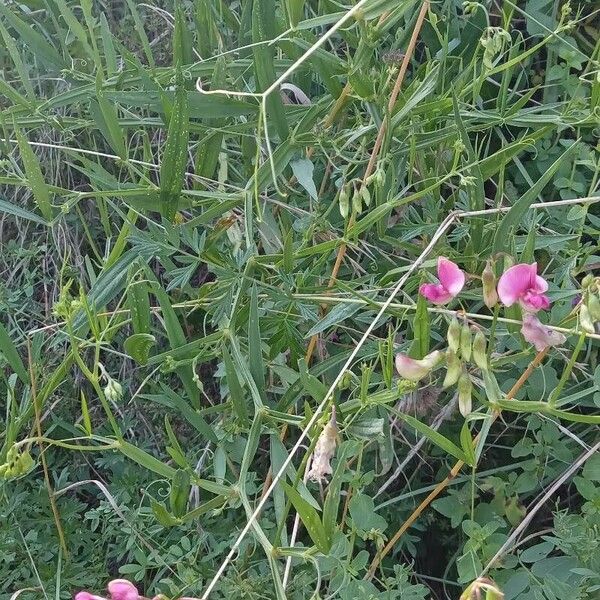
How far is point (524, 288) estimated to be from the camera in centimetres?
65

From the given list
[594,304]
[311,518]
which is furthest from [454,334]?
[311,518]

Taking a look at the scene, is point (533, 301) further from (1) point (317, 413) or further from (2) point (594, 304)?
(1) point (317, 413)

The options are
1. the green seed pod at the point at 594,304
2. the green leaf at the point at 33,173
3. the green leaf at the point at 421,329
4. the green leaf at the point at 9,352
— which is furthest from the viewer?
the green leaf at the point at 9,352

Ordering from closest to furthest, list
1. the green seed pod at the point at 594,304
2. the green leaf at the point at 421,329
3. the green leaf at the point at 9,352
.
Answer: the green seed pod at the point at 594,304
the green leaf at the point at 421,329
the green leaf at the point at 9,352

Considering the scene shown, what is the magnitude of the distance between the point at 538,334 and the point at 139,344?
0.42m

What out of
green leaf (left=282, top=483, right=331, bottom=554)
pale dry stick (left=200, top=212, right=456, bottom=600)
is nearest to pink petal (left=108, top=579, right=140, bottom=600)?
pale dry stick (left=200, top=212, right=456, bottom=600)

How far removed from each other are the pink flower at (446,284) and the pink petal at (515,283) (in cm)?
4

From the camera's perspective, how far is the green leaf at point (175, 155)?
0.76 m

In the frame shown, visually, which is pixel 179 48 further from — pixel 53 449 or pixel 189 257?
pixel 53 449

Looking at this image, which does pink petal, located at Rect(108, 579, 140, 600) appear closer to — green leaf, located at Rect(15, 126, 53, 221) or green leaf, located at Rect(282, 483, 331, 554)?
green leaf, located at Rect(282, 483, 331, 554)

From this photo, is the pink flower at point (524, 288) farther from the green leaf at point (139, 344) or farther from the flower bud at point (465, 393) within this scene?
the green leaf at point (139, 344)

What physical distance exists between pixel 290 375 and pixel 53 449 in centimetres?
49

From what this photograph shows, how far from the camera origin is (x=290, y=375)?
0.90 meters

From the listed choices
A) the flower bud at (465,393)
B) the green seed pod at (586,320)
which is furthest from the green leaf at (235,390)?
the green seed pod at (586,320)
